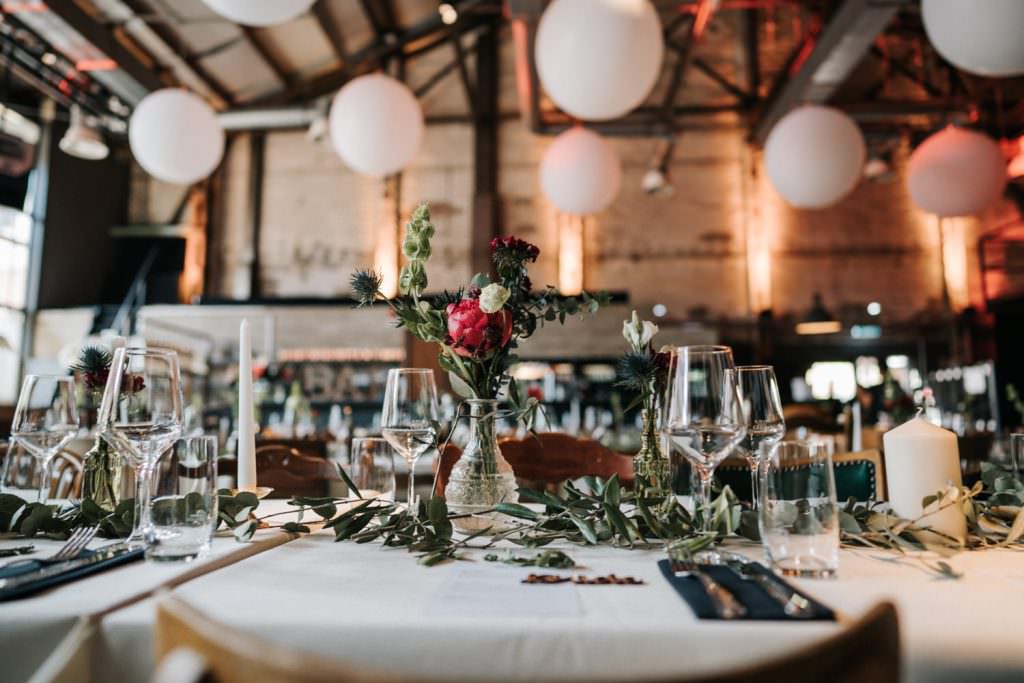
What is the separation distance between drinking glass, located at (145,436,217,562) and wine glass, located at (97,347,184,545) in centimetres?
6

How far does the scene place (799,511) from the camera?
957 mm

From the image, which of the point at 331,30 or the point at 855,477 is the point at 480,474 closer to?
the point at 855,477

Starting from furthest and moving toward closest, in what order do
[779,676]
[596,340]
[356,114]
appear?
[596,340] → [356,114] → [779,676]

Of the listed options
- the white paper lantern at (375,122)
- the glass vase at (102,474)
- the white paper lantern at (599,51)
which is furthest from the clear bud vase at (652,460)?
the white paper lantern at (375,122)

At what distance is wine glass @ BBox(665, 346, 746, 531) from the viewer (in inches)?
44.3

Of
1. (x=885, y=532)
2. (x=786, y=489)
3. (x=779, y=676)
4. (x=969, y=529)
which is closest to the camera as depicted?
(x=779, y=676)

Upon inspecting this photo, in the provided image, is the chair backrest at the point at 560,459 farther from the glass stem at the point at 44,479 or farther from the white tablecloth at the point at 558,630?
the white tablecloth at the point at 558,630

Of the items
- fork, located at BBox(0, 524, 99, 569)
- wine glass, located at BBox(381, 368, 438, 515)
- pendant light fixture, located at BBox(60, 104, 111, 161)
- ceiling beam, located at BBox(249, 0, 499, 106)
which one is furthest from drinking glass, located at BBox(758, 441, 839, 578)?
ceiling beam, located at BBox(249, 0, 499, 106)

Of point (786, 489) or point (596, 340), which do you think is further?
point (596, 340)

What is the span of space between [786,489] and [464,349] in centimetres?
58

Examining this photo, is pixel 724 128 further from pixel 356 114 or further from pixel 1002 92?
pixel 356 114

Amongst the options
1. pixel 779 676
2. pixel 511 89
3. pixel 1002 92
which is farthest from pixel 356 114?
pixel 1002 92

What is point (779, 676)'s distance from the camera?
39 cm

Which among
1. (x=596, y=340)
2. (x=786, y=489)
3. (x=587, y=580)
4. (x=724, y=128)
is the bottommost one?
(x=587, y=580)
